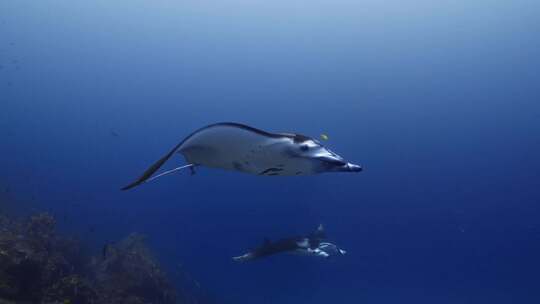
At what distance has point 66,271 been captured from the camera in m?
8.95

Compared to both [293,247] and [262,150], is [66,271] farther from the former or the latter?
[262,150]

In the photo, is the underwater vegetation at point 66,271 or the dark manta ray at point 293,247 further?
the dark manta ray at point 293,247

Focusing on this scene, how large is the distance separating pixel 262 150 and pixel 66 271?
304 inches

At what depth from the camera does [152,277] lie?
38.5 ft

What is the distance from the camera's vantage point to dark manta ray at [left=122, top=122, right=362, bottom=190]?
307 centimetres

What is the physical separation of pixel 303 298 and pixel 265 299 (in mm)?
3006

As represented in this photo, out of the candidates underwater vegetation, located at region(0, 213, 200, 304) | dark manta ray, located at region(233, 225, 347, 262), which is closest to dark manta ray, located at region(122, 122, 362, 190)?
underwater vegetation, located at region(0, 213, 200, 304)

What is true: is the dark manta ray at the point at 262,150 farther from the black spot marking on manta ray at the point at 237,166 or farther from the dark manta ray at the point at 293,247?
the dark manta ray at the point at 293,247

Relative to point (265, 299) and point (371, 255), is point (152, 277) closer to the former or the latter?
point (265, 299)

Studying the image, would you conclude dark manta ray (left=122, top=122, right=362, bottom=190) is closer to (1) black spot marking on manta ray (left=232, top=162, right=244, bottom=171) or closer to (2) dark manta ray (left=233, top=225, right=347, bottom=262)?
(1) black spot marking on manta ray (left=232, top=162, right=244, bottom=171)

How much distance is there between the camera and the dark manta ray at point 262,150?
307 centimetres

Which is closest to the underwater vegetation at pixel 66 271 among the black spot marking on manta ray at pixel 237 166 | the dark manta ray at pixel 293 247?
the dark manta ray at pixel 293 247

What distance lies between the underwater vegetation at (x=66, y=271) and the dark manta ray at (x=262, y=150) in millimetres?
3857

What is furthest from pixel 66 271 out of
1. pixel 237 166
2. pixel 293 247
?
pixel 237 166
